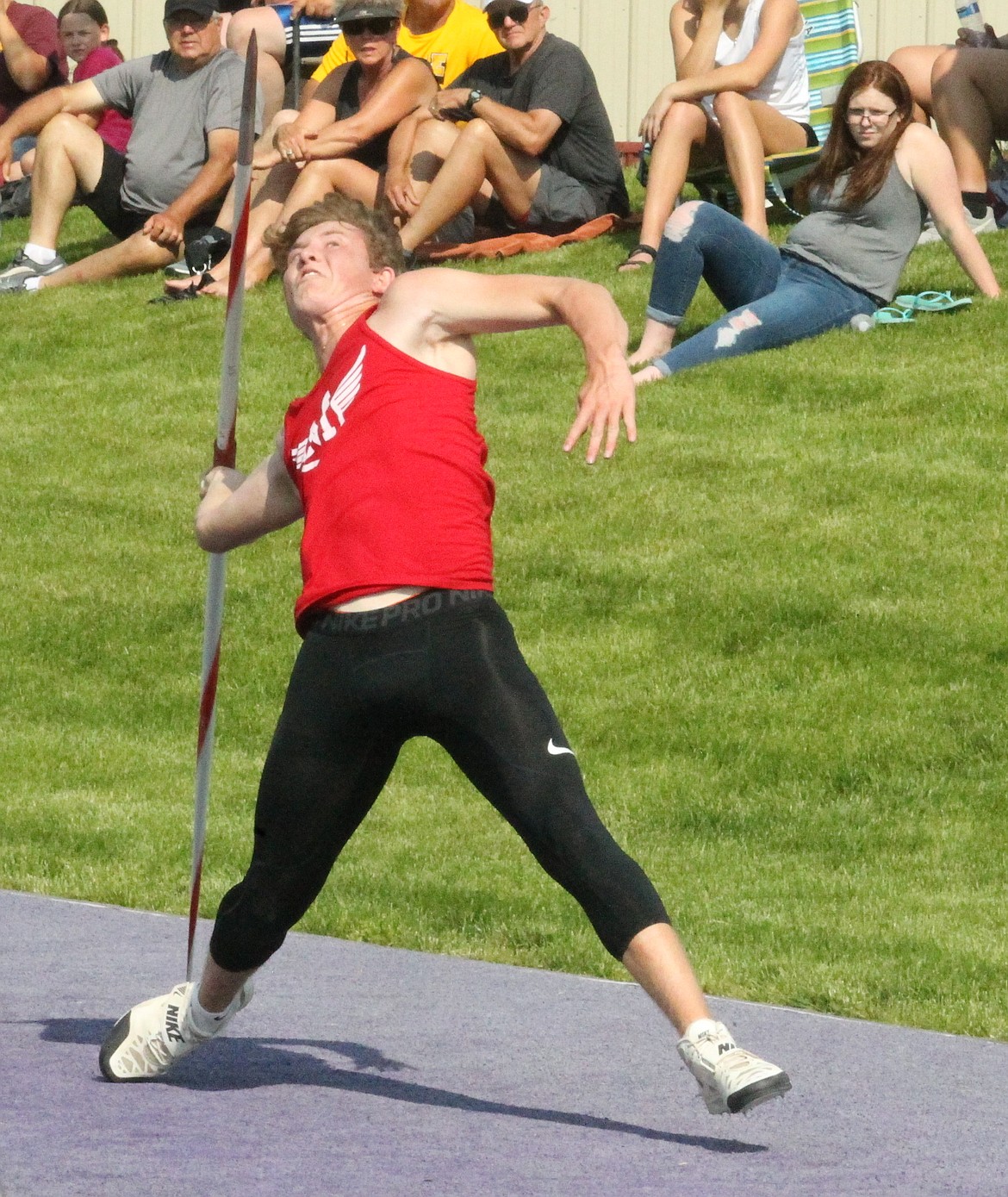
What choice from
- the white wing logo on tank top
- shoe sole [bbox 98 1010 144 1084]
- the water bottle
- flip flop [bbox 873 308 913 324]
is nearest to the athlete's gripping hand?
the white wing logo on tank top

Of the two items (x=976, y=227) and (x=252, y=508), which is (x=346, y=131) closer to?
(x=976, y=227)

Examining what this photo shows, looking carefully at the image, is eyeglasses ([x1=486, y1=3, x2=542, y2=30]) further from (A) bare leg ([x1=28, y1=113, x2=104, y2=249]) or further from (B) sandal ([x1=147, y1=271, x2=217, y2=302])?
(A) bare leg ([x1=28, y1=113, x2=104, y2=249])

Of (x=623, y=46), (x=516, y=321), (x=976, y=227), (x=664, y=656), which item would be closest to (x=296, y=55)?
(x=623, y=46)

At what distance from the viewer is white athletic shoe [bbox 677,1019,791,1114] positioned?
362 cm

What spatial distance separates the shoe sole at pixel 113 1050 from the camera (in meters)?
4.34

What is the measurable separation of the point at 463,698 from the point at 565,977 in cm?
183

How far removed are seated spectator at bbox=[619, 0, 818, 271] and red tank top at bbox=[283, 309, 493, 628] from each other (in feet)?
23.0

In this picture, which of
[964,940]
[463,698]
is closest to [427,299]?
[463,698]

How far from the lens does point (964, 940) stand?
5566mm

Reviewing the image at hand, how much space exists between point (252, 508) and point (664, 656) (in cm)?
367

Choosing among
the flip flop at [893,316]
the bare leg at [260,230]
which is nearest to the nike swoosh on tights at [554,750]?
the flip flop at [893,316]

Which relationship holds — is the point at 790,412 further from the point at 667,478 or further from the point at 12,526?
the point at 12,526

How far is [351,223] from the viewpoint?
14.2 feet

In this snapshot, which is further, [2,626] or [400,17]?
[400,17]
